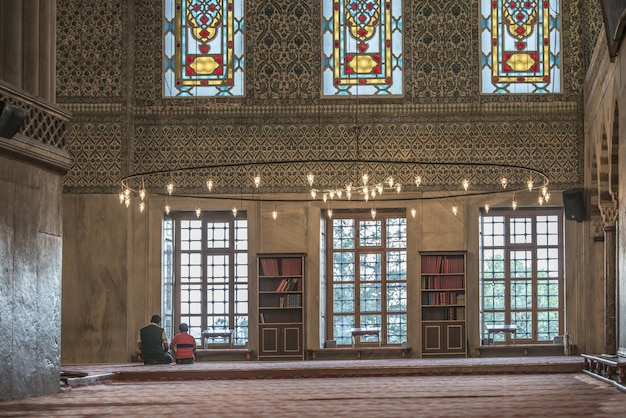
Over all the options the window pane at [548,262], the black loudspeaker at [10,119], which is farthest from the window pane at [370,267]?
the black loudspeaker at [10,119]

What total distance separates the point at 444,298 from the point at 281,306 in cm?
252

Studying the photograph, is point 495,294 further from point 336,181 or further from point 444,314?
point 336,181

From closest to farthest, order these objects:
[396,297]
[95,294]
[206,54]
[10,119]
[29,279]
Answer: [10,119], [29,279], [95,294], [396,297], [206,54]

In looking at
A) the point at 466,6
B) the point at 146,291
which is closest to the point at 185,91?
the point at 146,291

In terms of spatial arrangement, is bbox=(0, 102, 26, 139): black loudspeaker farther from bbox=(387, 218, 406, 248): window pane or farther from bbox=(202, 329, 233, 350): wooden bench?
bbox=(387, 218, 406, 248): window pane

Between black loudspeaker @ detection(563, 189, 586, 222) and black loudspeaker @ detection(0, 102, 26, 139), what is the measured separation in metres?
10.4

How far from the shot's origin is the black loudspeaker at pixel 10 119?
8625 mm

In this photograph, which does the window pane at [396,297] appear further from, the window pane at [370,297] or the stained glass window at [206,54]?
the stained glass window at [206,54]

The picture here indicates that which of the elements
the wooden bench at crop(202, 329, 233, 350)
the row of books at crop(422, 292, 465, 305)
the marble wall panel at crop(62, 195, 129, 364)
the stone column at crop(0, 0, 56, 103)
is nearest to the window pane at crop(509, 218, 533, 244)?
the row of books at crop(422, 292, 465, 305)

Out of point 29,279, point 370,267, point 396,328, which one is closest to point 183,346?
point 370,267

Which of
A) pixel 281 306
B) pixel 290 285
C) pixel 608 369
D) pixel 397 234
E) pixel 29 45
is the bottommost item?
pixel 608 369

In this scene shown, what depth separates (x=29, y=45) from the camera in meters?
9.87

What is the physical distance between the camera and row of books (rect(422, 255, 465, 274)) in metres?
17.5

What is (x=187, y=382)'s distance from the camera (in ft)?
44.1
